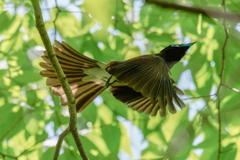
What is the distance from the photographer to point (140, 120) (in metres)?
2.76

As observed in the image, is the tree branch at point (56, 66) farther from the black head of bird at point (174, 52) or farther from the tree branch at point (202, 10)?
the tree branch at point (202, 10)

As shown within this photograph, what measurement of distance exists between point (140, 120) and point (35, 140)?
30.1 inches

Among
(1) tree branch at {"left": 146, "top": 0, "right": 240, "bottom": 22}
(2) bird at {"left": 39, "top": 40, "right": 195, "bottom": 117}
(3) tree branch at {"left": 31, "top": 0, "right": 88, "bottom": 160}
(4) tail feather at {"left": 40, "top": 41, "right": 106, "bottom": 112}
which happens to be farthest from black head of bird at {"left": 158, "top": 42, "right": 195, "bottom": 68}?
(3) tree branch at {"left": 31, "top": 0, "right": 88, "bottom": 160}

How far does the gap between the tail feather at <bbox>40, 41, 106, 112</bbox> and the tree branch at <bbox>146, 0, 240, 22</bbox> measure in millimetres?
648

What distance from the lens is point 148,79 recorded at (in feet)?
6.81

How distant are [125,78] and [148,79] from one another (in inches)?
5.1

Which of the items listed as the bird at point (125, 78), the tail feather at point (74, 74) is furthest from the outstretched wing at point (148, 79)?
the tail feather at point (74, 74)

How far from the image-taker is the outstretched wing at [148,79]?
2.03 meters

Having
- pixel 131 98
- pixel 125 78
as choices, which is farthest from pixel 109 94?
pixel 125 78

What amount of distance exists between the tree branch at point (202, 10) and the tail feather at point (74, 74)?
2.12 ft

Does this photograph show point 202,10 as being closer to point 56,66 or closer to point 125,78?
point 125,78

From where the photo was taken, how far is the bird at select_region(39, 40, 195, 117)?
2059 millimetres

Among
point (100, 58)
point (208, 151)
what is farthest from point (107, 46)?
point (208, 151)

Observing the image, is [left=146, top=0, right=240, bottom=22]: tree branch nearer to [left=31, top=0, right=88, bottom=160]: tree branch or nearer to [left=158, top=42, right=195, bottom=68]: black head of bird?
[left=158, top=42, right=195, bottom=68]: black head of bird
